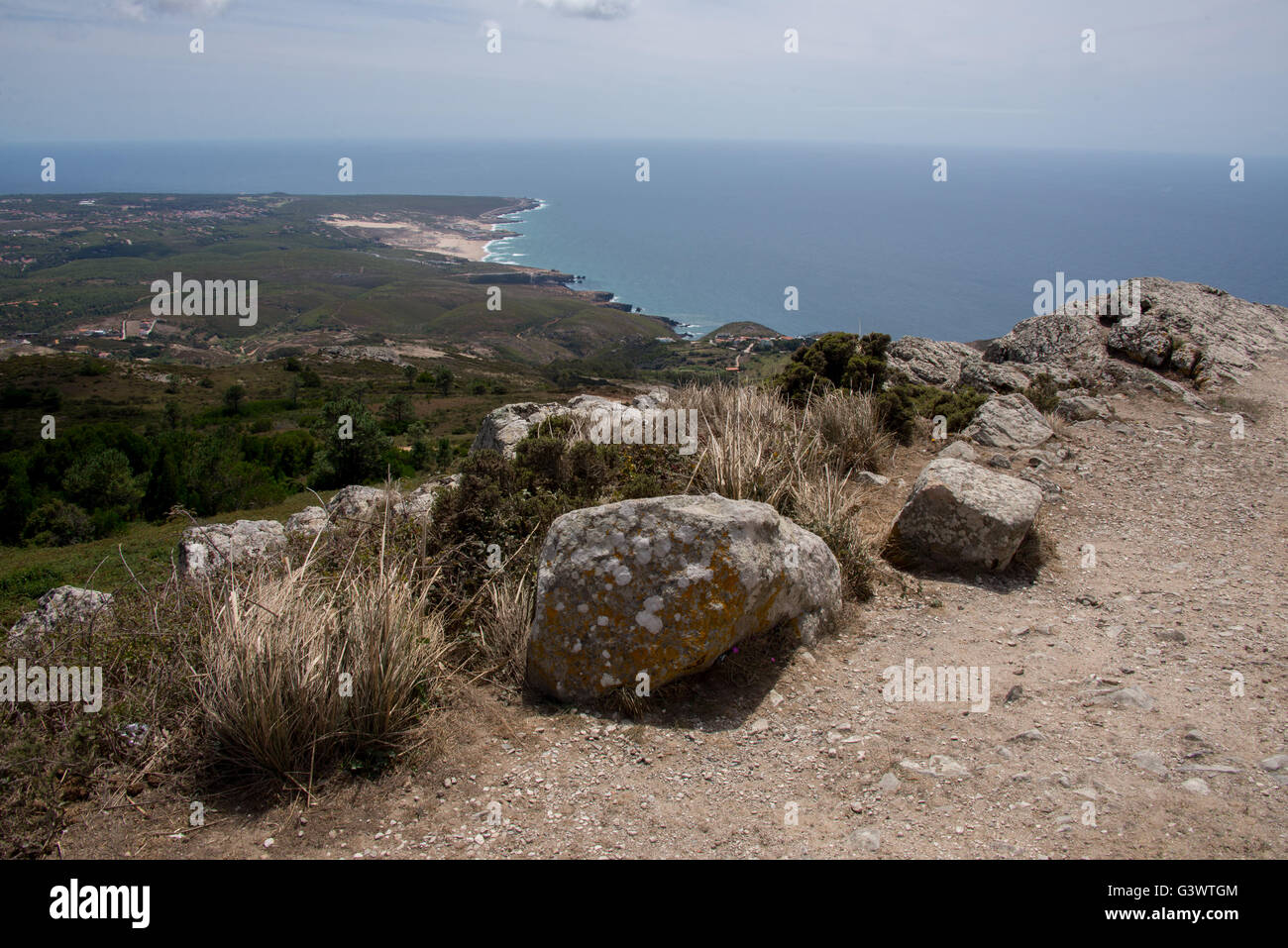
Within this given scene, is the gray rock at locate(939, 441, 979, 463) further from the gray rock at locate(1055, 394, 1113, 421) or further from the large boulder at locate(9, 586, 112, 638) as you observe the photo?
the large boulder at locate(9, 586, 112, 638)

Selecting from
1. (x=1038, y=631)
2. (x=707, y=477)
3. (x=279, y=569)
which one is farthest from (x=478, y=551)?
(x=1038, y=631)

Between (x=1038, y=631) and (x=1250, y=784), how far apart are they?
197cm

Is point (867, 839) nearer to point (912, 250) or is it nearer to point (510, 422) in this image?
point (510, 422)

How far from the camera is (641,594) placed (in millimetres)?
3988

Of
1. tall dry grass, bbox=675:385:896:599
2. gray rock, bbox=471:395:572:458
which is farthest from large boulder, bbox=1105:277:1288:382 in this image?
gray rock, bbox=471:395:572:458

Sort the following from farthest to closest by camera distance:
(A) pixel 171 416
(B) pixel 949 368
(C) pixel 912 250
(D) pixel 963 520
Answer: (C) pixel 912 250 < (A) pixel 171 416 < (B) pixel 949 368 < (D) pixel 963 520

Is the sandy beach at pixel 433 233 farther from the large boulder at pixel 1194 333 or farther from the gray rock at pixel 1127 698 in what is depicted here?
the gray rock at pixel 1127 698

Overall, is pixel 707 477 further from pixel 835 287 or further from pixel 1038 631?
pixel 835 287

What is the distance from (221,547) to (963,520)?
712cm

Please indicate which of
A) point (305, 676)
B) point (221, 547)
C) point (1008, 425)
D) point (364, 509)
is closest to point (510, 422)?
point (364, 509)

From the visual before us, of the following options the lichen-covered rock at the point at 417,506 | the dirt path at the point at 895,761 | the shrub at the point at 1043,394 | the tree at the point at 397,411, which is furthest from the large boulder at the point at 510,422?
the tree at the point at 397,411

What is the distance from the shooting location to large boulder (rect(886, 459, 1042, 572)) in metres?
5.75

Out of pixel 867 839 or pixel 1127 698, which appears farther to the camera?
pixel 1127 698

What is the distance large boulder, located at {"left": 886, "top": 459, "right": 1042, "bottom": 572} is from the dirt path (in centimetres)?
38
